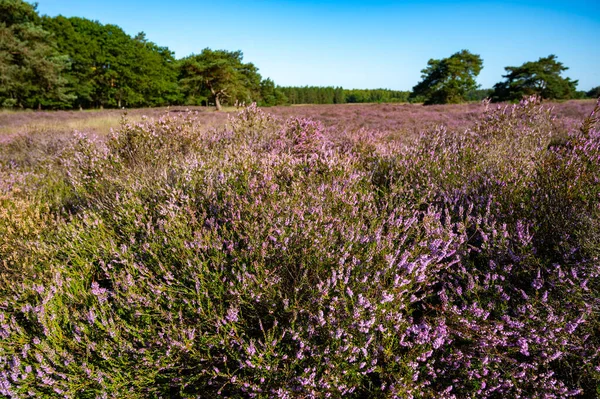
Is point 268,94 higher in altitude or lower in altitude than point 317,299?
higher

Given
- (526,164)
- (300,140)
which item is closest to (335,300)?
(526,164)

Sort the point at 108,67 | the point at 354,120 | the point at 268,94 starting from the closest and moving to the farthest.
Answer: the point at 354,120, the point at 108,67, the point at 268,94

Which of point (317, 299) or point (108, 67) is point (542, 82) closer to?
point (317, 299)

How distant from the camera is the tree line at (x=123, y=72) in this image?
23.7 metres

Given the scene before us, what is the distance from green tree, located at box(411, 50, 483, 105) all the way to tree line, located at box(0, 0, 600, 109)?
116 millimetres

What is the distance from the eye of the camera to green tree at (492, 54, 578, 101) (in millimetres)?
30922

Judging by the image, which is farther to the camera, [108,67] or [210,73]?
[108,67]

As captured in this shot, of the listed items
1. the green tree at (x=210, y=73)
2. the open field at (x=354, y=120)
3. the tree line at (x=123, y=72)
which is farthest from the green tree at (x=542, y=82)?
the green tree at (x=210, y=73)

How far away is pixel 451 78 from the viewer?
38906 millimetres

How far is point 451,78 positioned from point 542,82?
388 inches

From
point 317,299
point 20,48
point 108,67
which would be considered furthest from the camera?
point 108,67

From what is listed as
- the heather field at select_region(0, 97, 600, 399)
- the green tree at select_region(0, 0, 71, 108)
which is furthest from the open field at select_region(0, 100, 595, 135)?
the green tree at select_region(0, 0, 71, 108)

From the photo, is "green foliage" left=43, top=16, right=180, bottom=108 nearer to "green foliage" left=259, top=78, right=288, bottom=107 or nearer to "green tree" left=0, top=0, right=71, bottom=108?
"green tree" left=0, top=0, right=71, bottom=108

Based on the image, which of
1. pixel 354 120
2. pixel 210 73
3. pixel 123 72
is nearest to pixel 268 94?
pixel 123 72
